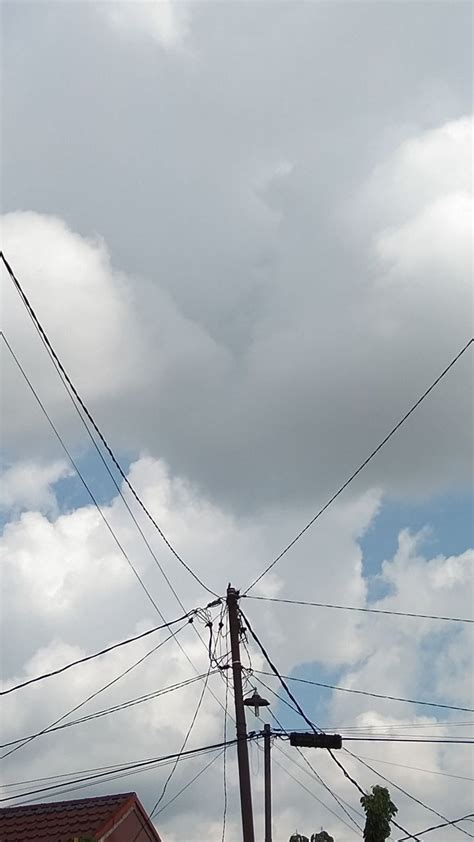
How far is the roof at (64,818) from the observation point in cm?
2416

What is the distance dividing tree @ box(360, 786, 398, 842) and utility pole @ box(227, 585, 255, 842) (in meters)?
2.33

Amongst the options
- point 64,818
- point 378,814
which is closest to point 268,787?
point 64,818

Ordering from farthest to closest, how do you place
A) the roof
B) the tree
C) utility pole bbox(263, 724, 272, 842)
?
utility pole bbox(263, 724, 272, 842) → the roof → the tree

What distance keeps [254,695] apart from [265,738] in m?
2.96

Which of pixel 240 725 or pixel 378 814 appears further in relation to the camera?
pixel 240 725

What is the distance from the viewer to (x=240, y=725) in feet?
70.9

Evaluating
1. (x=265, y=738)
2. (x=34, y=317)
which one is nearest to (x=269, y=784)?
(x=265, y=738)

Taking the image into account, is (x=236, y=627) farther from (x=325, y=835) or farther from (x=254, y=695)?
(x=325, y=835)

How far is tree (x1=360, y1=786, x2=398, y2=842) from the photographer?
19.8 m

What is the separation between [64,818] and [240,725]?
6322 mm

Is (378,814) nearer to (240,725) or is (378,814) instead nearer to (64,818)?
(240,725)

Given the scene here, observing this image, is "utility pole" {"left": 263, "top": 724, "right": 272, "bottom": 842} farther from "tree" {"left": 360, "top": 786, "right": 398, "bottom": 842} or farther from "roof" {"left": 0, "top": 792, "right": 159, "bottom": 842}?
"tree" {"left": 360, "top": 786, "right": 398, "bottom": 842}

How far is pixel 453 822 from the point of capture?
25969 millimetres

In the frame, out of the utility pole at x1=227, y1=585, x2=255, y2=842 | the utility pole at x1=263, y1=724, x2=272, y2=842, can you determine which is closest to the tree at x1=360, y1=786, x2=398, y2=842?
the utility pole at x1=227, y1=585, x2=255, y2=842
